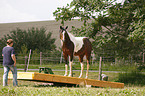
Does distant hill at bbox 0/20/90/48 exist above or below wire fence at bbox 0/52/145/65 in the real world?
above

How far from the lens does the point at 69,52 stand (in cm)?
834

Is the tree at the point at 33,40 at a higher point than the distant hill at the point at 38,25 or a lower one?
lower

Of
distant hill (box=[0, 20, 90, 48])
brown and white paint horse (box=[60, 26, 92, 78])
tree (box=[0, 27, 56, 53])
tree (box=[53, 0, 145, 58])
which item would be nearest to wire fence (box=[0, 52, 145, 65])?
tree (box=[53, 0, 145, 58])

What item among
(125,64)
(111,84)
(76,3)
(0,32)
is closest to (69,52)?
(111,84)

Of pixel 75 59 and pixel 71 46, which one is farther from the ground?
pixel 71 46

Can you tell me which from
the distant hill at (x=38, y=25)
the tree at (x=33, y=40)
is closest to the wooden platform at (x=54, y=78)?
the tree at (x=33, y=40)

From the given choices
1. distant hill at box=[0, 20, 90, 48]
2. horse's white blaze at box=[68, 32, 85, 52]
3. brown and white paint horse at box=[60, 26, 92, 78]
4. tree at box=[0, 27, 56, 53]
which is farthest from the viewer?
distant hill at box=[0, 20, 90, 48]

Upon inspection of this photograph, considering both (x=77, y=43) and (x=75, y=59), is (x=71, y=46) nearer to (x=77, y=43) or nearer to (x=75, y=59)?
(x=77, y=43)

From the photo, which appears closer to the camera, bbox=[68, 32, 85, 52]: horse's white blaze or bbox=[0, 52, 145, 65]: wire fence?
bbox=[68, 32, 85, 52]: horse's white blaze

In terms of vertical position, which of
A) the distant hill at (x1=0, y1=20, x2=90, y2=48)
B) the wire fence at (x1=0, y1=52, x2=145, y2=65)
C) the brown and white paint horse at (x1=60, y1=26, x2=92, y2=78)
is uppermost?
the distant hill at (x1=0, y1=20, x2=90, y2=48)

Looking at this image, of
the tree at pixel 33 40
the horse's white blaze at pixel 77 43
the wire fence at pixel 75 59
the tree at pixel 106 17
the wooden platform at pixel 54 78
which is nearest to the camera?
the wooden platform at pixel 54 78

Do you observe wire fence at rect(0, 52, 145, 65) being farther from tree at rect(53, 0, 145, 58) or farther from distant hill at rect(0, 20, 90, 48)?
distant hill at rect(0, 20, 90, 48)

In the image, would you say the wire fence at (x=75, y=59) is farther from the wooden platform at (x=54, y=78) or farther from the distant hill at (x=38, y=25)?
the distant hill at (x=38, y=25)

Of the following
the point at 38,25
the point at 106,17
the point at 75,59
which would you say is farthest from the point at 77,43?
the point at 38,25
